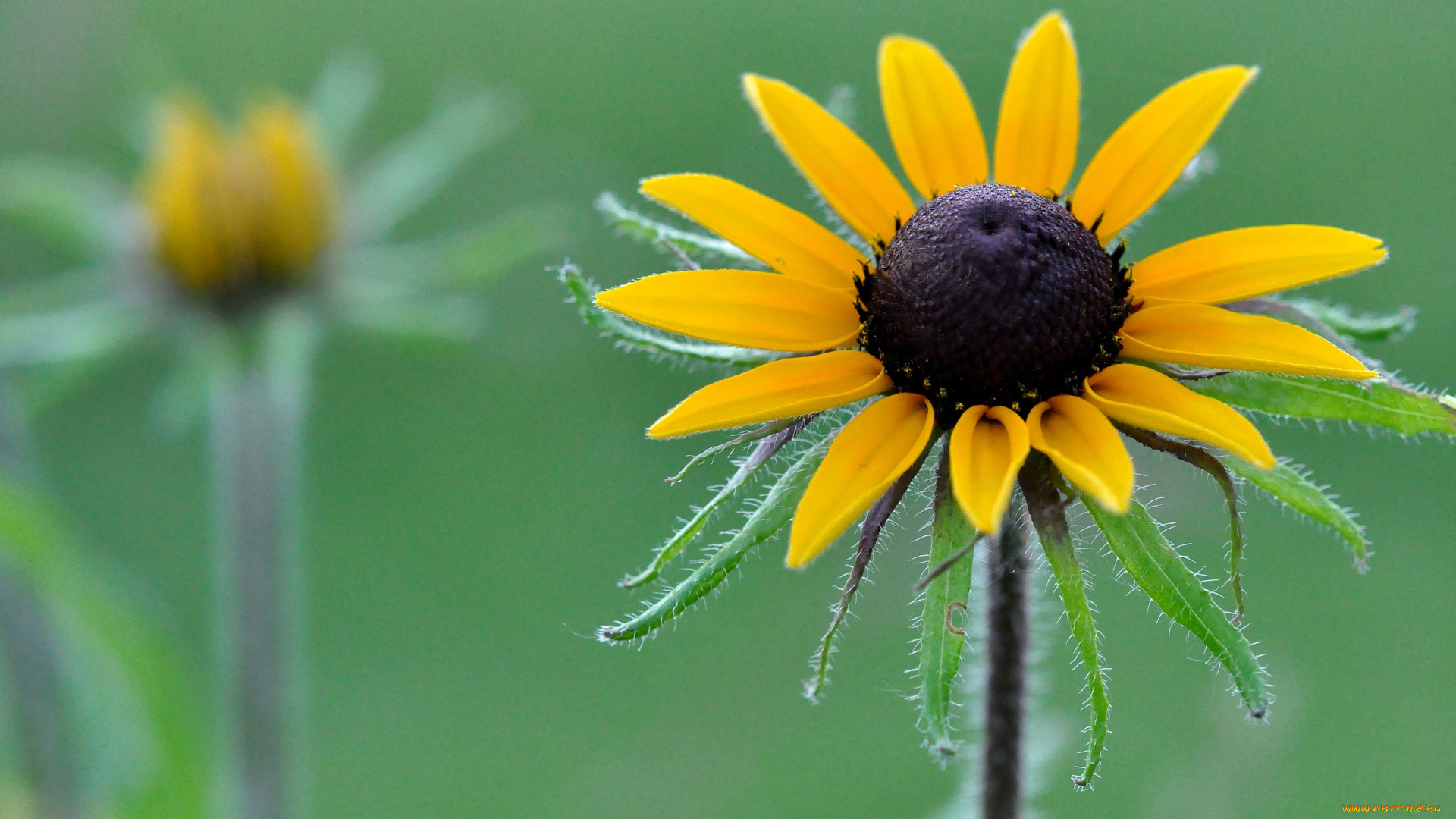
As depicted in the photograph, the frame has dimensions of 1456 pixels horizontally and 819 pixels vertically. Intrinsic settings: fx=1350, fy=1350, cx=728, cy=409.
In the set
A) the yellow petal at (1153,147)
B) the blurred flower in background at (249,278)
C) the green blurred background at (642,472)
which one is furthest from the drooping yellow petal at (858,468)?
the green blurred background at (642,472)

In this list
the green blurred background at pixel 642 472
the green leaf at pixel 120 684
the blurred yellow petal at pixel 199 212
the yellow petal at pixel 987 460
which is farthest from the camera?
the green blurred background at pixel 642 472

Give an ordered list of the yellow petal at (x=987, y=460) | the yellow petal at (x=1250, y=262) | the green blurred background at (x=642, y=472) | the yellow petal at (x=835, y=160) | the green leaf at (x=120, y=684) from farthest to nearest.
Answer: the green blurred background at (x=642, y=472)
the green leaf at (x=120, y=684)
the yellow petal at (x=835, y=160)
the yellow petal at (x=1250, y=262)
the yellow petal at (x=987, y=460)

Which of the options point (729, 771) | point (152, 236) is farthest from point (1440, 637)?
point (152, 236)

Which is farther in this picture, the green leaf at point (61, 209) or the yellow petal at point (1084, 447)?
the green leaf at point (61, 209)

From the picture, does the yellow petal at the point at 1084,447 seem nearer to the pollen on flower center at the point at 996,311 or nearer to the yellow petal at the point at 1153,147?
the pollen on flower center at the point at 996,311

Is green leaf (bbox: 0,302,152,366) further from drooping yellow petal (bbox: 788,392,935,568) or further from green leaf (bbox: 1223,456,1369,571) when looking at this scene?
green leaf (bbox: 1223,456,1369,571)

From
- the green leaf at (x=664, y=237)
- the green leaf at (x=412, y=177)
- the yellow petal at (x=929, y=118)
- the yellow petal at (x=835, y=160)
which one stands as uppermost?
the green leaf at (x=412, y=177)
